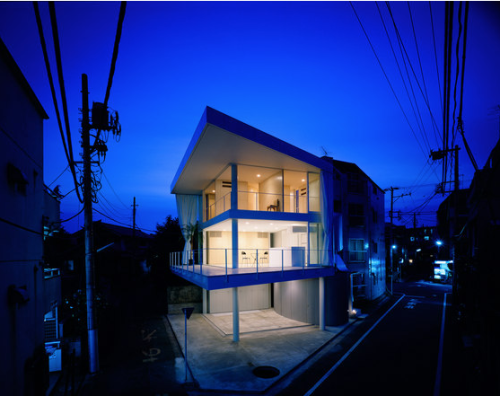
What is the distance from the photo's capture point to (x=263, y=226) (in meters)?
15.5

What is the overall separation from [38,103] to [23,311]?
5.42 metres

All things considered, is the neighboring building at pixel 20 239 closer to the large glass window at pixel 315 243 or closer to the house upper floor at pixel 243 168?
the house upper floor at pixel 243 168

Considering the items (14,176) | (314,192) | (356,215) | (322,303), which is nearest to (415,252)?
(356,215)

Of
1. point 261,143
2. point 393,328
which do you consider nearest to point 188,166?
point 261,143

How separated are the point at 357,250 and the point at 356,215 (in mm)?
2544

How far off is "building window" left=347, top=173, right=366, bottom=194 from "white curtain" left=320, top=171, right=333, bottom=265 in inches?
257

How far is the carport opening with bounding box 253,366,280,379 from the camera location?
833 cm

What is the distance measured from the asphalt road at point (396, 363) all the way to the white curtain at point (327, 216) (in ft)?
12.6

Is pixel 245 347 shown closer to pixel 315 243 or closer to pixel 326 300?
pixel 326 300

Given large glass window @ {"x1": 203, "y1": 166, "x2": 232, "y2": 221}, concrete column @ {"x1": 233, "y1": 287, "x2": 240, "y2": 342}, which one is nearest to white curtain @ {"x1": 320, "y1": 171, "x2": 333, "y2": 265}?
large glass window @ {"x1": 203, "y1": 166, "x2": 232, "y2": 221}

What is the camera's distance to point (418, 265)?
4891cm

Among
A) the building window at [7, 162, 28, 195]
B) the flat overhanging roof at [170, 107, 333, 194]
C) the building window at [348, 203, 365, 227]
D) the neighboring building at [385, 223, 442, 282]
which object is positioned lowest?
the neighboring building at [385, 223, 442, 282]

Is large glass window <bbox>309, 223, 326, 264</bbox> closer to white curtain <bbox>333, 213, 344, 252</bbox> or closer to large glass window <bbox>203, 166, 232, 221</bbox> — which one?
white curtain <bbox>333, 213, 344, 252</bbox>

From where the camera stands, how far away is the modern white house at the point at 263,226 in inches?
429
